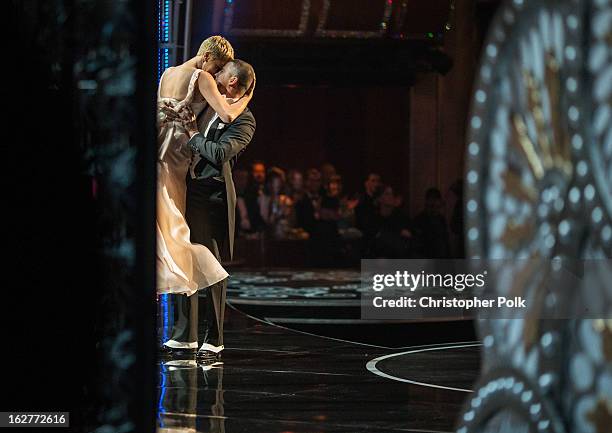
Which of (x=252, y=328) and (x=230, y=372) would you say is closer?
(x=230, y=372)

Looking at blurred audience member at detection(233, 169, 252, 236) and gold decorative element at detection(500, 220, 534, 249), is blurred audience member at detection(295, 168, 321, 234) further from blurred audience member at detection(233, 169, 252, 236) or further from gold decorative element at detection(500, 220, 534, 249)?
gold decorative element at detection(500, 220, 534, 249)

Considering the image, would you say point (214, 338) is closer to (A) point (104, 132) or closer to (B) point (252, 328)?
(B) point (252, 328)

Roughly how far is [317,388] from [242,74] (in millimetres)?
1838

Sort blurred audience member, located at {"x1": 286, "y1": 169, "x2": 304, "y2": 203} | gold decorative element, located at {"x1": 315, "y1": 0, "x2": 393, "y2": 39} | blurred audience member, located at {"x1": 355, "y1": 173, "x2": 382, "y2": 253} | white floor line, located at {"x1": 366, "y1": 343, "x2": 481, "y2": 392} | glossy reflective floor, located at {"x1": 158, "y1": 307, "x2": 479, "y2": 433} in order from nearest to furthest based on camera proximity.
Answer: glossy reflective floor, located at {"x1": 158, "y1": 307, "x2": 479, "y2": 433} → white floor line, located at {"x1": 366, "y1": 343, "x2": 481, "y2": 392} → blurred audience member, located at {"x1": 355, "y1": 173, "x2": 382, "y2": 253} → blurred audience member, located at {"x1": 286, "y1": 169, "x2": 304, "y2": 203} → gold decorative element, located at {"x1": 315, "y1": 0, "x2": 393, "y2": 39}

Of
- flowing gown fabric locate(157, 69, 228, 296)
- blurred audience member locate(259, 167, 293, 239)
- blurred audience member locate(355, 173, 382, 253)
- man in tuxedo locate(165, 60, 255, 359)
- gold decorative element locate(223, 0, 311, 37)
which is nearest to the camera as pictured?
flowing gown fabric locate(157, 69, 228, 296)

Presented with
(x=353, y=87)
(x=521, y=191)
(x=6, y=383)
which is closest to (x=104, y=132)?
(x=6, y=383)

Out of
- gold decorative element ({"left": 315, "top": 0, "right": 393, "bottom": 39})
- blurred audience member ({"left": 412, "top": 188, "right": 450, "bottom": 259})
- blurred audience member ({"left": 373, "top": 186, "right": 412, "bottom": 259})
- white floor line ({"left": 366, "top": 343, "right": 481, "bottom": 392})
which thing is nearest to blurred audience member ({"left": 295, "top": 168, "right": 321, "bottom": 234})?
blurred audience member ({"left": 373, "top": 186, "right": 412, "bottom": 259})

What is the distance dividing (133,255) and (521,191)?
2.22 ft

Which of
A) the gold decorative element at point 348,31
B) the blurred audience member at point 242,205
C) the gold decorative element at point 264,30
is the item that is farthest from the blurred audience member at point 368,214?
the gold decorative element at point 264,30

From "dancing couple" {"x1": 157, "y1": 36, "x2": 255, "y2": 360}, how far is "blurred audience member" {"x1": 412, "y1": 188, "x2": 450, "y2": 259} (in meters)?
6.27

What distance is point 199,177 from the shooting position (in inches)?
256

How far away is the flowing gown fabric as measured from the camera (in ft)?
20.2

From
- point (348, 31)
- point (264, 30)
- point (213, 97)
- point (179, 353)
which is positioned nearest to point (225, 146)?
point (213, 97)

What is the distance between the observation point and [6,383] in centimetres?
206
